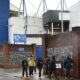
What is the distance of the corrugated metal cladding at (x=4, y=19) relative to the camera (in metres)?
67.2

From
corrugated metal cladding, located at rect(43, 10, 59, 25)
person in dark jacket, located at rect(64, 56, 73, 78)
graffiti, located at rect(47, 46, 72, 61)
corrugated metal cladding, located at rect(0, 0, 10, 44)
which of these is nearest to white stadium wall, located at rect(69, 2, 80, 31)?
corrugated metal cladding, located at rect(43, 10, 59, 25)

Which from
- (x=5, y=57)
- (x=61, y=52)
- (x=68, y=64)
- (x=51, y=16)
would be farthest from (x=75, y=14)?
(x=68, y=64)

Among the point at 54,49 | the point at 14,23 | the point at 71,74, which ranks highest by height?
the point at 14,23

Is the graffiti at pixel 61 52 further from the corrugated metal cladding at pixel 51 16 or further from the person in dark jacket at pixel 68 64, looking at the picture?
the corrugated metal cladding at pixel 51 16

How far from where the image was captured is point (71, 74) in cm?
2727

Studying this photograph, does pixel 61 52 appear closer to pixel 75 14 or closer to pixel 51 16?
pixel 75 14

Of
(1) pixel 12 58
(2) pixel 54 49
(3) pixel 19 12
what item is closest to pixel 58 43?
(2) pixel 54 49

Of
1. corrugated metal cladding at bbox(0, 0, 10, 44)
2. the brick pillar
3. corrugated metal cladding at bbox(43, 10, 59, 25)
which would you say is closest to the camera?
the brick pillar

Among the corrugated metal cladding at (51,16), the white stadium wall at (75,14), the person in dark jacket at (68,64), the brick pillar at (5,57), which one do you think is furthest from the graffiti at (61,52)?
the corrugated metal cladding at (51,16)

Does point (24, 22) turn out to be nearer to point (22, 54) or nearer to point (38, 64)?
point (22, 54)

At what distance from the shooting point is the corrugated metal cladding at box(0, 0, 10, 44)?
67.2 metres

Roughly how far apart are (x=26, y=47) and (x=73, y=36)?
25125mm

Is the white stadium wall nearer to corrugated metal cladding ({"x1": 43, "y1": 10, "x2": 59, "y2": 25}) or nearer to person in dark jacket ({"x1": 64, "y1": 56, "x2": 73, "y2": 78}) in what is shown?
corrugated metal cladding ({"x1": 43, "y1": 10, "x2": 59, "y2": 25})

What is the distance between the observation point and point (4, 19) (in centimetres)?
6831
